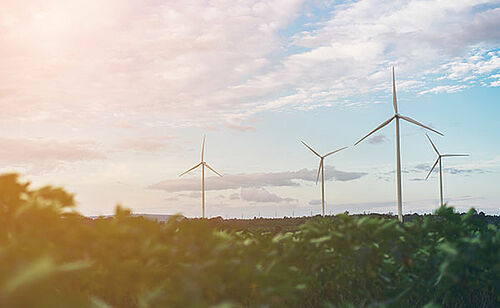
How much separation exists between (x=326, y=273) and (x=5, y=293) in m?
3.30

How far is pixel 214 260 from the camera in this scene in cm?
337

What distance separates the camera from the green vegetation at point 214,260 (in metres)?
2.96

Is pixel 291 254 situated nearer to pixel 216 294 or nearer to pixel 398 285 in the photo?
pixel 216 294

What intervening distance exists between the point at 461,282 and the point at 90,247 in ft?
11.1

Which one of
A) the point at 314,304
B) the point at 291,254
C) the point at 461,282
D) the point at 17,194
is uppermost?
the point at 17,194

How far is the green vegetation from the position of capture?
2959 mm

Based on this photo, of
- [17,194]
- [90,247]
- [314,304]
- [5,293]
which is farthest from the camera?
[314,304]

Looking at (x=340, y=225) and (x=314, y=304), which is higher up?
(x=340, y=225)

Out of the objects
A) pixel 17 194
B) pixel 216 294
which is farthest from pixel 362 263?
pixel 17 194

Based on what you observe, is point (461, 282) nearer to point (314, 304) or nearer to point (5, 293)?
point (314, 304)

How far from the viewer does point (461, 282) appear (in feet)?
15.4

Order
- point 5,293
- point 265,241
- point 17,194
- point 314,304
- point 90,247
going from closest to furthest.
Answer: point 5,293 → point 90,247 → point 17,194 → point 265,241 → point 314,304

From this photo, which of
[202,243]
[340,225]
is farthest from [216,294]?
[340,225]

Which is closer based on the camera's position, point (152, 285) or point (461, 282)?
point (152, 285)
